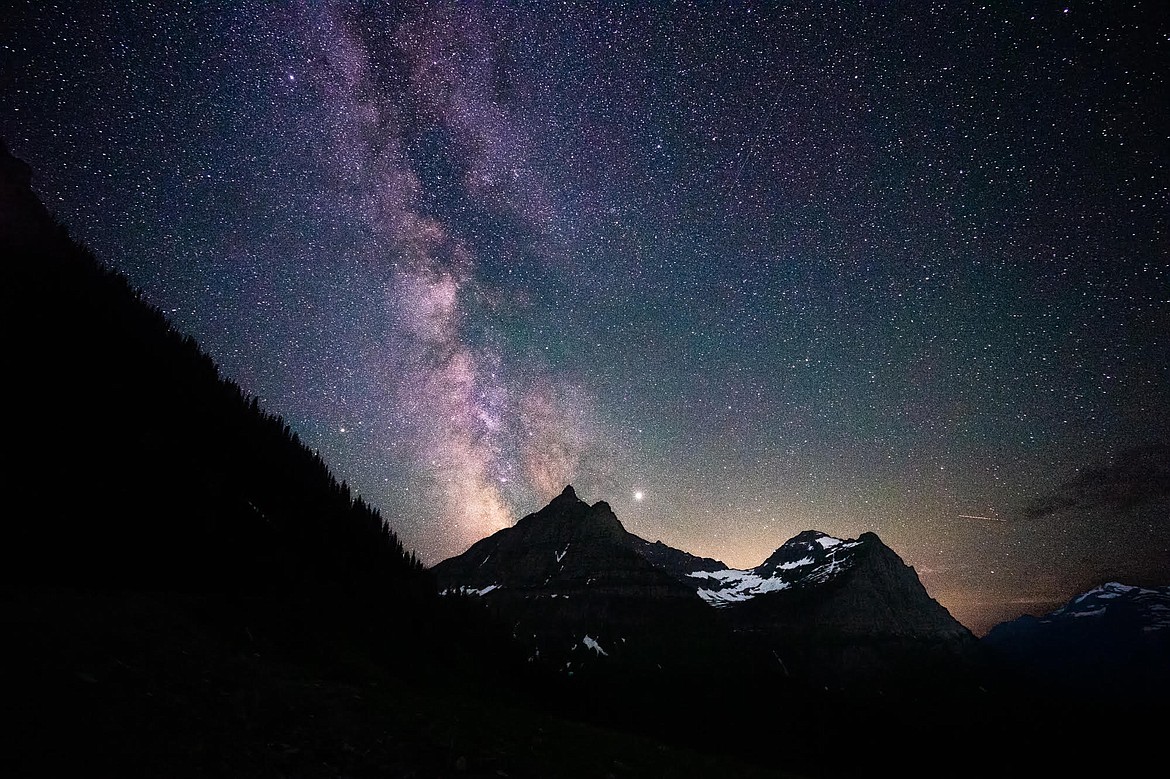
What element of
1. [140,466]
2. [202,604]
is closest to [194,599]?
[202,604]

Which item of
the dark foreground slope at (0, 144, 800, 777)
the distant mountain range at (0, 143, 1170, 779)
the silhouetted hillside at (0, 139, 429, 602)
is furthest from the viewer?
the silhouetted hillside at (0, 139, 429, 602)

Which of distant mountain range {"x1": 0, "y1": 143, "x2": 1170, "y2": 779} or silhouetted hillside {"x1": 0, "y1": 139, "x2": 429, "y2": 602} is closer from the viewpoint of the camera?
distant mountain range {"x1": 0, "y1": 143, "x2": 1170, "y2": 779}

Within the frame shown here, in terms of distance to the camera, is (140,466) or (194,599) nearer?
(194,599)

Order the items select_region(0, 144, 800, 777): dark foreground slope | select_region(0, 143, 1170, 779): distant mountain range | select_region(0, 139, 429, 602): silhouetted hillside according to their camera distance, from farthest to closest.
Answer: select_region(0, 139, 429, 602): silhouetted hillside → select_region(0, 143, 1170, 779): distant mountain range → select_region(0, 144, 800, 777): dark foreground slope

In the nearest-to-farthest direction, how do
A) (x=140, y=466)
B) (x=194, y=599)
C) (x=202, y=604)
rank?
(x=202, y=604), (x=194, y=599), (x=140, y=466)

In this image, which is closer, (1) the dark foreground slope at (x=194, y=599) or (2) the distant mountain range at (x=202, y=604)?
(1) the dark foreground slope at (x=194, y=599)

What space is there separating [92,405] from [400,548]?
1907 inches

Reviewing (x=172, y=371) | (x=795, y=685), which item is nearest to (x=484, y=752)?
(x=172, y=371)

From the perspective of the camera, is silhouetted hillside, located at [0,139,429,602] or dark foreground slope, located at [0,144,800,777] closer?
dark foreground slope, located at [0,144,800,777]

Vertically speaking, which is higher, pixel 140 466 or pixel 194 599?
pixel 140 466

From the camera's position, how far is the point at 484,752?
15.0m

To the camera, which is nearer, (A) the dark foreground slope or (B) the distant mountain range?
(A) the dark foreground slope

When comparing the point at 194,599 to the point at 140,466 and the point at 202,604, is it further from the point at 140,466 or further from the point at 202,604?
the point at 140,466

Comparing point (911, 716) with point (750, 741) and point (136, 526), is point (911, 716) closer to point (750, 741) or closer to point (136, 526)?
point (750, 741)
